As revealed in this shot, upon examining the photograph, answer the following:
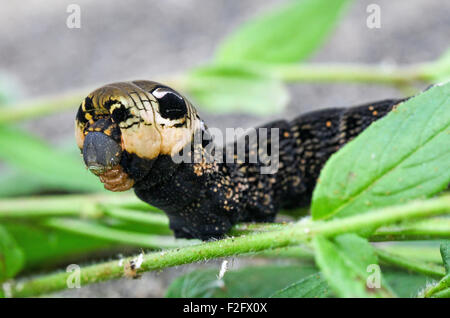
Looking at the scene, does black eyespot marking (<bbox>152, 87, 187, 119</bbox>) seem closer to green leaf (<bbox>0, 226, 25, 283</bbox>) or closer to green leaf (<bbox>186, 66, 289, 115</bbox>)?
green leaf (<bbox>0, 226, 25, 283</bbox>)

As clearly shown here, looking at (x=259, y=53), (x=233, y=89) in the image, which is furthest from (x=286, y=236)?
(x=259, y=53)

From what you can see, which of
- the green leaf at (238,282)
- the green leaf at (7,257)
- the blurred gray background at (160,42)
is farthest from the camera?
the blurred gray background at (160,42)

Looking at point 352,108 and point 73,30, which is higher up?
point 73,30

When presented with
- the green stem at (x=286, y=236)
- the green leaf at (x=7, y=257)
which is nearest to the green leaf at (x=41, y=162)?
the green leaf at (x=7, y=257)

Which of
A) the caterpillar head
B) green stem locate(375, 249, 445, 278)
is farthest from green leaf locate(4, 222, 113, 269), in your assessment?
green stem locate(375, 249, 445, 278)

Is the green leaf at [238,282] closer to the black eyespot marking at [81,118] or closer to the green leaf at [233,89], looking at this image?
the black eyespot marking at [81,118]
